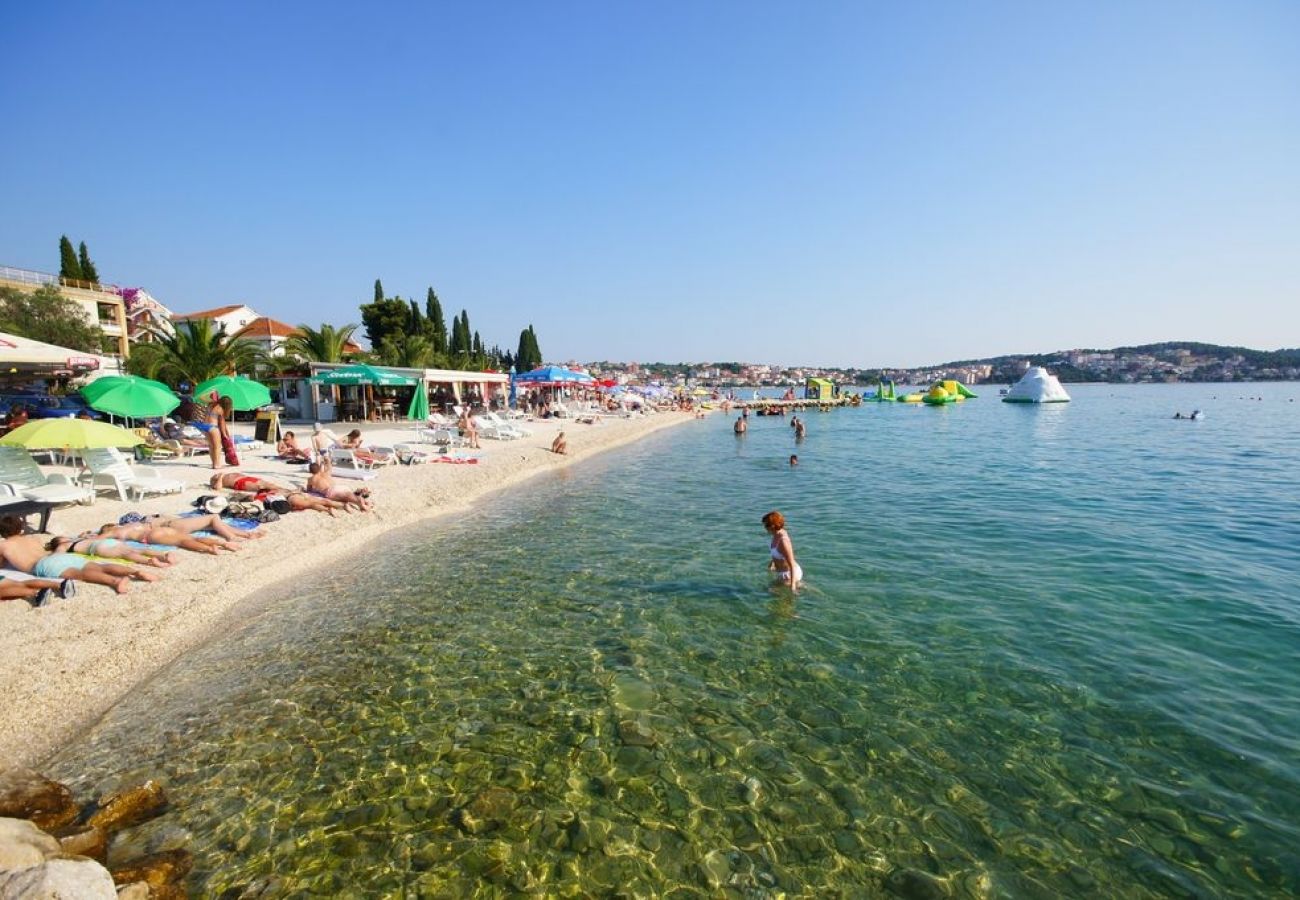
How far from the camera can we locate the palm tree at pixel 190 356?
24.1 m

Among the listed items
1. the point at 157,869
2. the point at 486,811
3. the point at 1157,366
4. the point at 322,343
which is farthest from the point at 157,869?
the point at 1157,366

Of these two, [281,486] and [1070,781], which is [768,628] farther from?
[281,486]

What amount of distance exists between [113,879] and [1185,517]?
17.4 meters

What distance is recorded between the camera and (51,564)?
21.8ft

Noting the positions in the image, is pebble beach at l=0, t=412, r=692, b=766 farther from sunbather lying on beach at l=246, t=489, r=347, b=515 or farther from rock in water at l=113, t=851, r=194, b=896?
rock in water at l=113, t=851, r=194, b=896

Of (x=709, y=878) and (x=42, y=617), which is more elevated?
(x=42, y=617)

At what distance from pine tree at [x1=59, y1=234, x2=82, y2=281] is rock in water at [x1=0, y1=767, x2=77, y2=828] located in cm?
5381

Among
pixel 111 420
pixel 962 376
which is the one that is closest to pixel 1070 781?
pixel 111 420

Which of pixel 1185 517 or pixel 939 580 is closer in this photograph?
pixel 939 580

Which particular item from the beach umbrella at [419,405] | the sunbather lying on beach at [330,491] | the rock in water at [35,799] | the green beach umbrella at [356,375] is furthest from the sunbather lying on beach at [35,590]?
the beach umbrella at [419,405]

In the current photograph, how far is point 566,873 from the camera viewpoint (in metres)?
3.50

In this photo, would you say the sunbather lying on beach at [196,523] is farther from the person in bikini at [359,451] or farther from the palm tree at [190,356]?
the palm tree at [190,356]

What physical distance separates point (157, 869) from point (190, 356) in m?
26.9

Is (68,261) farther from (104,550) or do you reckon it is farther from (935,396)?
(935,396)
